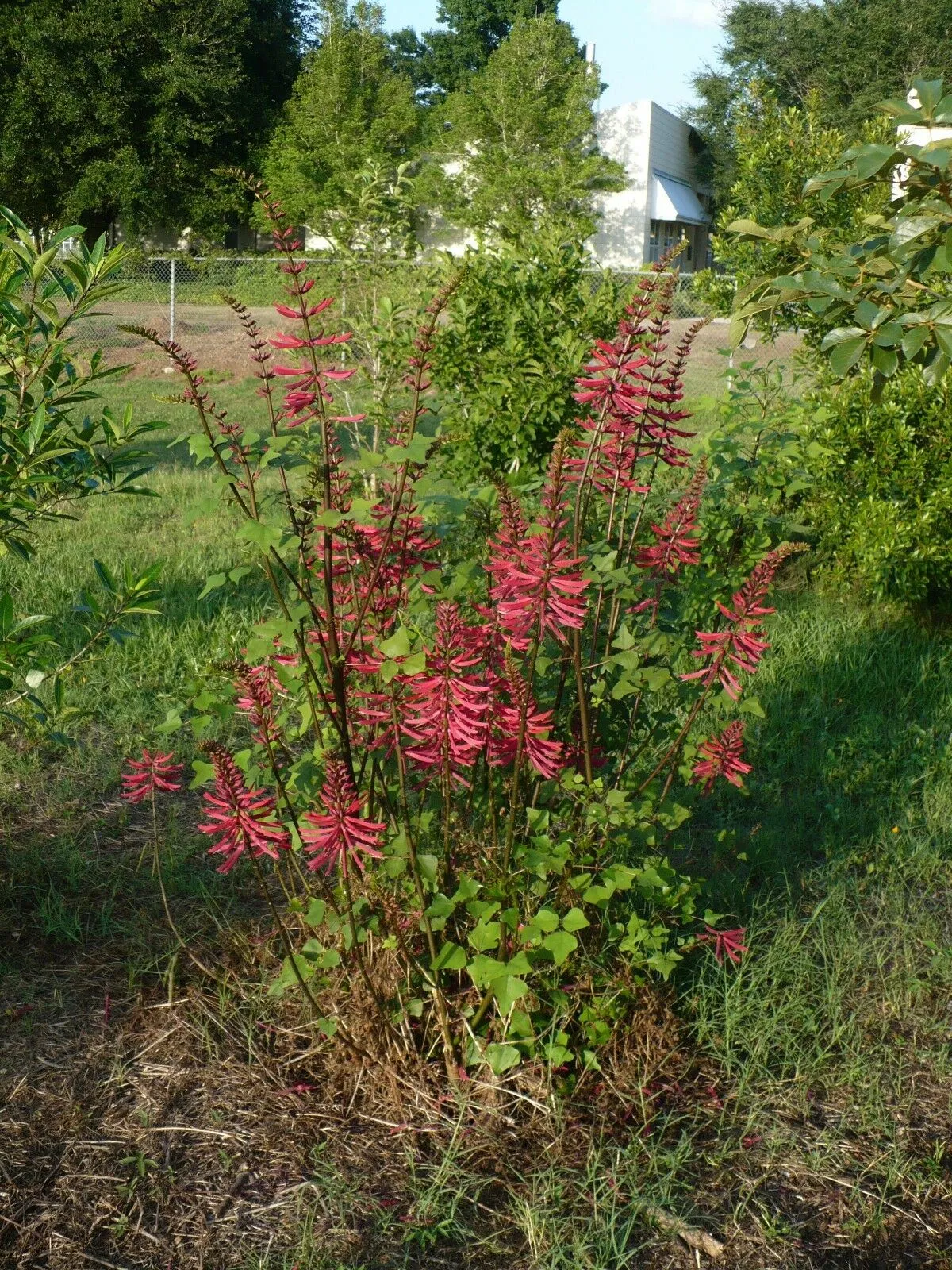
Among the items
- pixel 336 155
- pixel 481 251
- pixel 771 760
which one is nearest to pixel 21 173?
pixel 336 155

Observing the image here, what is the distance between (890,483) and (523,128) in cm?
2410

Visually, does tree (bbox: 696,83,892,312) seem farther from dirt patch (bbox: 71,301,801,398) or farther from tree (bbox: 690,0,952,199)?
tree (bbox: 690,0,952,199)

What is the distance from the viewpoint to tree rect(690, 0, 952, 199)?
34875mm

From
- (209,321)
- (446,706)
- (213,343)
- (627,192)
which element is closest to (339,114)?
(627,192)

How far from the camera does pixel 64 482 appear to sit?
8.76 ft

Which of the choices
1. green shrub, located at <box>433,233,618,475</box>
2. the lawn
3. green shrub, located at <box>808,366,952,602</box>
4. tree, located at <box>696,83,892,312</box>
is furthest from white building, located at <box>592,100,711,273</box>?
the lawn

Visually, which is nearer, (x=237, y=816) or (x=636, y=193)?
(x=237, y=816)

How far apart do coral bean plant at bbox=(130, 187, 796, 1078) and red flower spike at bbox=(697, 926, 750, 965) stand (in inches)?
0.9

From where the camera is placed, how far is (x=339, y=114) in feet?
90.0

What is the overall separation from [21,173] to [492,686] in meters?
Answer: 32.1

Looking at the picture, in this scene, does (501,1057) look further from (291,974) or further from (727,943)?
(727,943)

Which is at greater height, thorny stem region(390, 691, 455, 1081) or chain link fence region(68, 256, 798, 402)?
chain link fence region(68, 256, 798, 402)

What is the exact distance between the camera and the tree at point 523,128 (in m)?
25.4

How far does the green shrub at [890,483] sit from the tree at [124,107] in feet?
85.0
